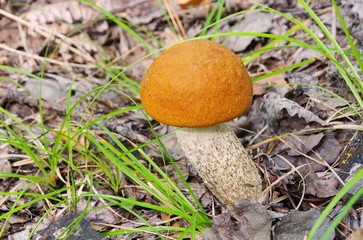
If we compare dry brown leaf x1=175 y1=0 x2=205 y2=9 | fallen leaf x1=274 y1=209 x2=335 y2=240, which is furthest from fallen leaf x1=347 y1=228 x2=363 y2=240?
dry brown leaf x1=175 y1=0 x2=205 y2=9

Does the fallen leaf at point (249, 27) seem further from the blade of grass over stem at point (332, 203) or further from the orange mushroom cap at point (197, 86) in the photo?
the blade of grass over stem at point (332, 203)

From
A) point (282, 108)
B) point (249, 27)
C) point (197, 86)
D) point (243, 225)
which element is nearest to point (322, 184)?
point (243, 225)

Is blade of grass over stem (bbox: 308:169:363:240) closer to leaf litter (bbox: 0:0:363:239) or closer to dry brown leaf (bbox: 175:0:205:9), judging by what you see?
leaf litter (bbox: 0:0:363:239)

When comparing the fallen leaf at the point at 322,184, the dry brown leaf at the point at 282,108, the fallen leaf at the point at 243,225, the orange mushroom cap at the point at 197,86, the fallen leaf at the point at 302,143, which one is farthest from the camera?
the dry brown leaf at the point at 282,108

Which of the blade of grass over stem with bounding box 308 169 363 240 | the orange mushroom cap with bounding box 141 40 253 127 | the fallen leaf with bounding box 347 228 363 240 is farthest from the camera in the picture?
the orange mushroom cap with bounding box 141 40 253 127

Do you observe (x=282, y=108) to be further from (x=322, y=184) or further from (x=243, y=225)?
(x=243, y=225)

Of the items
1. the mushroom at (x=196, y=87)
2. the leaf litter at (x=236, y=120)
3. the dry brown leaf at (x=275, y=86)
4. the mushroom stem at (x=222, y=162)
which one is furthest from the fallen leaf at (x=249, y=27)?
the mushroom at (x=196, y=87)
